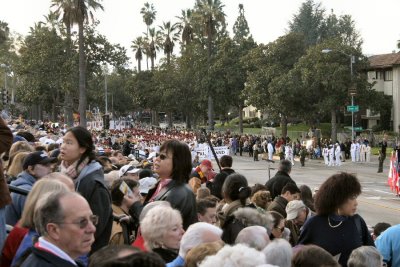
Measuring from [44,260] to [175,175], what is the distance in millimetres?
2418

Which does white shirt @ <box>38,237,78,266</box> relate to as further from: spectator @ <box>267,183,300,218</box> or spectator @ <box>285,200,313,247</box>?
spectator @ <box>267,183,300,218</box>

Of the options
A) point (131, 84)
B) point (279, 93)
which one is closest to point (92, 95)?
point (279, 93)

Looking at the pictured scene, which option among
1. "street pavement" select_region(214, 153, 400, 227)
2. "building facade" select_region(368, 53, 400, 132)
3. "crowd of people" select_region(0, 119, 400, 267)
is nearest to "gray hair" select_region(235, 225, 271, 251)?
"crowd of people" select_region(0, 119, 400, 267)

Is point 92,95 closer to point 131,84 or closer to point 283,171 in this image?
point 131,84

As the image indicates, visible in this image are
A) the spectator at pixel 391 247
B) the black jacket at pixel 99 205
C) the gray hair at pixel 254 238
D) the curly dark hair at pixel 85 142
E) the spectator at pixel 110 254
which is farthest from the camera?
the spectator at pixel 391 247

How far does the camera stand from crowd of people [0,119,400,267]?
11.5ft

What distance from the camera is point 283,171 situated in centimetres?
1025

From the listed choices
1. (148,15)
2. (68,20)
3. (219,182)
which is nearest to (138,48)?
(148,15)

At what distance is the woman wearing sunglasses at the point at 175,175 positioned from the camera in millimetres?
5402

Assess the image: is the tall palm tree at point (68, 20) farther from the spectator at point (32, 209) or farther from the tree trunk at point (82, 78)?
the spectator at point (32, 209)

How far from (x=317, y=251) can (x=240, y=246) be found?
102cm

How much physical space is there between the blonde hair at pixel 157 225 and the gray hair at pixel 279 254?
68cm

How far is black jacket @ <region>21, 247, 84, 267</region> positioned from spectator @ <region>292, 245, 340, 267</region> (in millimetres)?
1635

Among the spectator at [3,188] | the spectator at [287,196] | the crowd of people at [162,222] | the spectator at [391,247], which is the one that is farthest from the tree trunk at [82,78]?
the spectator at [3,188]
